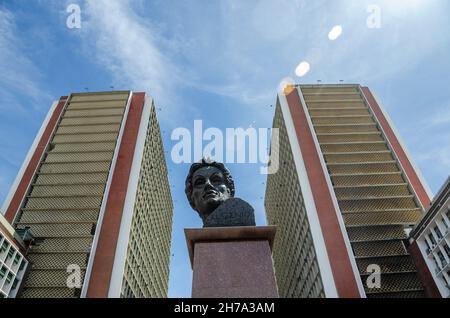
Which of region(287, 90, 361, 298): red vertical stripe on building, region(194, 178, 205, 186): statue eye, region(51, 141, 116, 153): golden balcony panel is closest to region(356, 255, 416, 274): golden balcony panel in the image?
region(287, 90, 361, 298): red vertical stripe on building

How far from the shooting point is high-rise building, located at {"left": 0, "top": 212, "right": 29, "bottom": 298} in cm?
3269

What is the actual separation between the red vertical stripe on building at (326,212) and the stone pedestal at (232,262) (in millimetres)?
27277

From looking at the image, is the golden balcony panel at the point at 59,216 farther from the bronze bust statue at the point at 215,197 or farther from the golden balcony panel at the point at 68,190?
the bronze bust statue at the point at 215,197

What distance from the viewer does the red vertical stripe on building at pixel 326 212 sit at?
34.5 metres

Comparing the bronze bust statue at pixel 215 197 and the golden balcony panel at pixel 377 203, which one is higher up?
the golden balcony panel at pixel 377 203

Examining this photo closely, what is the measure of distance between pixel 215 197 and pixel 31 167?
47304mm

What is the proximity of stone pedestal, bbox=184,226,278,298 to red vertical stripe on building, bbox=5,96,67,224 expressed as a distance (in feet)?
144

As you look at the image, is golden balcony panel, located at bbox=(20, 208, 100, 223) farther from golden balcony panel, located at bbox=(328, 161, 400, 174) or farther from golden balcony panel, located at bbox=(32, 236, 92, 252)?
golden balcony panel, located at bbox=(328, 161, 400, 174)

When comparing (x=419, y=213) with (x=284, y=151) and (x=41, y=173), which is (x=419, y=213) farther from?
(x=41, y=173)

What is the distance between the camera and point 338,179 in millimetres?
47156

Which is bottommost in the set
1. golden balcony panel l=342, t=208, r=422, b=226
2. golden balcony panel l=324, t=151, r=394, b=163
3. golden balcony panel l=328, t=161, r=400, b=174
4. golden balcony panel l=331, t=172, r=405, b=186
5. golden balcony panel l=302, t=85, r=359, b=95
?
golden balcony panel l=342, t=208, r=422, b=226

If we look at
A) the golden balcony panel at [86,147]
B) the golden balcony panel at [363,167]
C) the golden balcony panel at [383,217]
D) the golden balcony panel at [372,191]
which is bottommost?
the golden balcony panel at [383,217]

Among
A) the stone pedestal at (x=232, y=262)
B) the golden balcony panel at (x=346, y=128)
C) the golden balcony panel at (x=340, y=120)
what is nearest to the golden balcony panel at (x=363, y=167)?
the golden balcony panel at (x=346, y=128)

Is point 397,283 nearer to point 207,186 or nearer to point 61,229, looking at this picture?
point 207,186
